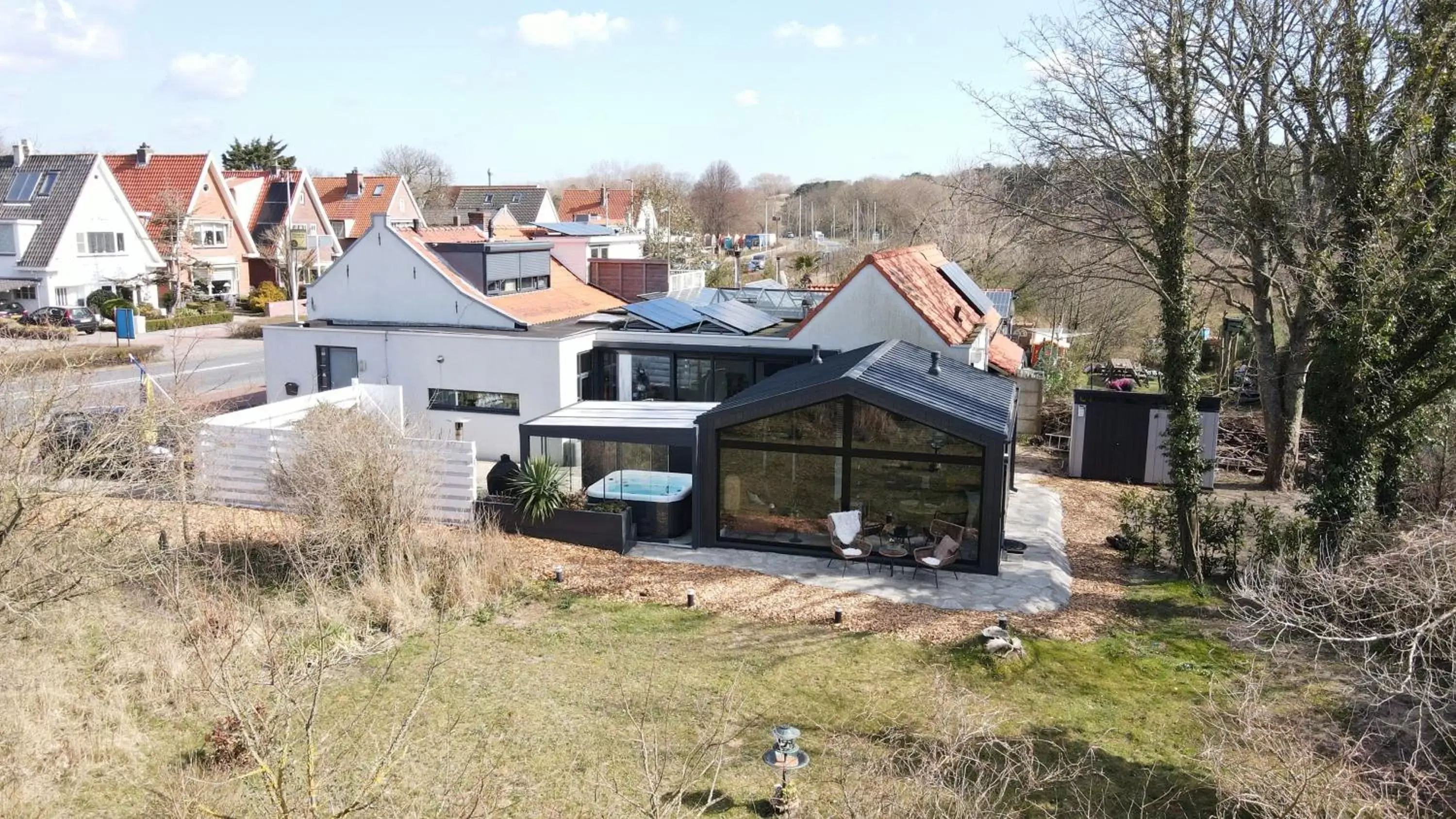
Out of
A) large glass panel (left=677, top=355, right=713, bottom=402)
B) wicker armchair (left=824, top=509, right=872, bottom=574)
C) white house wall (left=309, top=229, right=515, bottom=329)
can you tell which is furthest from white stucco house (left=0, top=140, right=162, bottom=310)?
wicker armchair (left=824, top=509, right=872, bottom=574)

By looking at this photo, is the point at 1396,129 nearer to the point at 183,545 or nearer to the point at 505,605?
the point at 505,605

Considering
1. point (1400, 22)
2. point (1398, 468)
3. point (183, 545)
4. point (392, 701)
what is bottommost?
point (392, 701)

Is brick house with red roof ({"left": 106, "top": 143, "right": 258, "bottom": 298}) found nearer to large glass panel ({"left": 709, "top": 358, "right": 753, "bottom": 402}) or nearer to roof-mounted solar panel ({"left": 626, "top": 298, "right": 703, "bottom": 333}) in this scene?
roof-mounted solar panel ({"left": 626, "top": 298, "right": 703, "bottom": 333})

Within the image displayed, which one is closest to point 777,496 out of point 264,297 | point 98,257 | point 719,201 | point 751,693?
point 751,693

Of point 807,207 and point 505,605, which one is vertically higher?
point 807,207

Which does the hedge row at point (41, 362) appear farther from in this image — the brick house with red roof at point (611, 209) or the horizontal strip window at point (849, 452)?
the brick house with red roof at point (611, 209)

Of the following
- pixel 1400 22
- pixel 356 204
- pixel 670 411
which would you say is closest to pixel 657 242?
pixel 356 204
